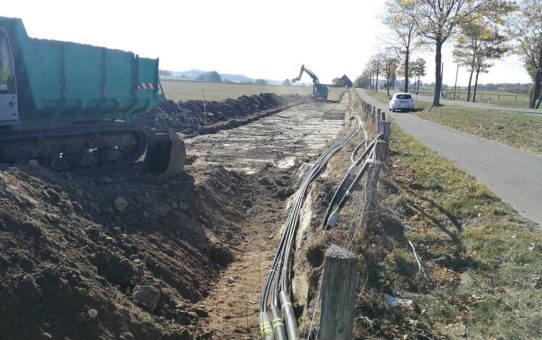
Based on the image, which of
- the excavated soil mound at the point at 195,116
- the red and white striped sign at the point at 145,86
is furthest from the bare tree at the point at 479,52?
the red and white striped sign at the point at 145,86

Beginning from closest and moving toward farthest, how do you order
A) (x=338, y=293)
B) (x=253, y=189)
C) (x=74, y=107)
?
1. (x=338, y=293)
2. (x=74, y=107)
3. (x=253, y=189)

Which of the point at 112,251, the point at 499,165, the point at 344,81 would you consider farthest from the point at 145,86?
the point at 344,81

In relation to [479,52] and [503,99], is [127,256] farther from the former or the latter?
[503,99]

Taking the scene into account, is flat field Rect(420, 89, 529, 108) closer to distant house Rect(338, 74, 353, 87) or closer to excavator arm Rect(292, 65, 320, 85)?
excavator arm Rect(292, 65, 320, 85)

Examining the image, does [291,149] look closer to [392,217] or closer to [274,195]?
[274,195]

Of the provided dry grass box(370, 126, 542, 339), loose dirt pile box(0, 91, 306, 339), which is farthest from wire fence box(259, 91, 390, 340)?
loose dirt pile box(0, 91, 306, 339)

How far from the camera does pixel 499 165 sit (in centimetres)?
1245

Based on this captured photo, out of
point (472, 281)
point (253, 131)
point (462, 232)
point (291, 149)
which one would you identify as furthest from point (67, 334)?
point (253, 131)

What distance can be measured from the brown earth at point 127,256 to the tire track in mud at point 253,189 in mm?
32

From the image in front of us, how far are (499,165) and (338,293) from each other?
10768 millimetres

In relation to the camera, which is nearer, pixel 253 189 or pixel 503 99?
pixel 253 189

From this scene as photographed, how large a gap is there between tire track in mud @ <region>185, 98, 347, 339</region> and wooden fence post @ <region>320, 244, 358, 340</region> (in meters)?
2.41

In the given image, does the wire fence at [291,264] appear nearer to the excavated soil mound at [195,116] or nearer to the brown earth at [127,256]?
the brown earth at [127,256]

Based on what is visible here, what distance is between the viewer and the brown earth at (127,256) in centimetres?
450
